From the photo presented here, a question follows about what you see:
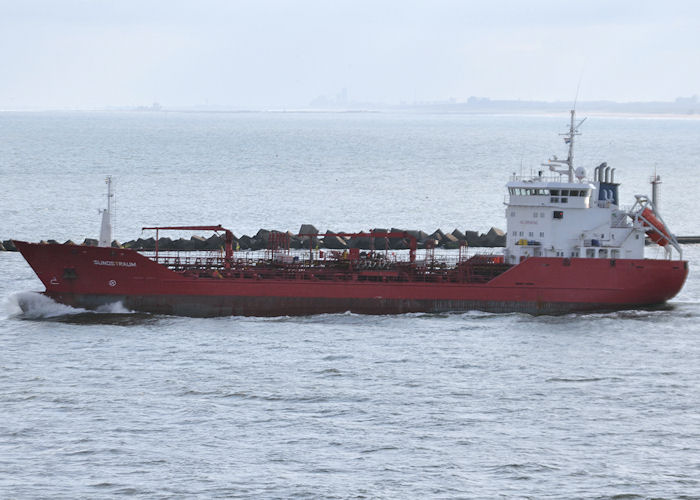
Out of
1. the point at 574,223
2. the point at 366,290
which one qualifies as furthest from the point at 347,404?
the point at 574,223

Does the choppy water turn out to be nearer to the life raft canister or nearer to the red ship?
the red ship

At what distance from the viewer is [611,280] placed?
4253 centimetres

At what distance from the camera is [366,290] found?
42562 millimetres

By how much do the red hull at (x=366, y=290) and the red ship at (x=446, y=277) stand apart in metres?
0.04

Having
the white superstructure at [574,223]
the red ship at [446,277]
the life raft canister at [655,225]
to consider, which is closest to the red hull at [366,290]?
the red ship at [446,277]

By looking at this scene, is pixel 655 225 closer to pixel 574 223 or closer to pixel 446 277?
pixel 574 223

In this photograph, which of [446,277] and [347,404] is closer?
[347,404]

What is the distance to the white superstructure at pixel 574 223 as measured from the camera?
4325 cm

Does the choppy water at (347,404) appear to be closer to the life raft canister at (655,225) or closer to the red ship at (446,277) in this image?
the red ship at (446,277)

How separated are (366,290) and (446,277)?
3.45 m

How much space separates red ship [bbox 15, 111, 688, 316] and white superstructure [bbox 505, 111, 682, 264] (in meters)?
0.04

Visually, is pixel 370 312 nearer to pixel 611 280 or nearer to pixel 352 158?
pixel 611 280

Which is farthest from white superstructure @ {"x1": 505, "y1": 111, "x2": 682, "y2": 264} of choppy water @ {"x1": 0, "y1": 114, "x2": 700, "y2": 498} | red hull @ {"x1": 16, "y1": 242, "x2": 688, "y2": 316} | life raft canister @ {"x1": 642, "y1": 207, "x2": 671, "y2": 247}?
choppy water @ {"x1": 0, "y1": 114, "x2": 700, "y2": 498}

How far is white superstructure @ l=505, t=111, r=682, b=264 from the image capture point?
43.2 meters
